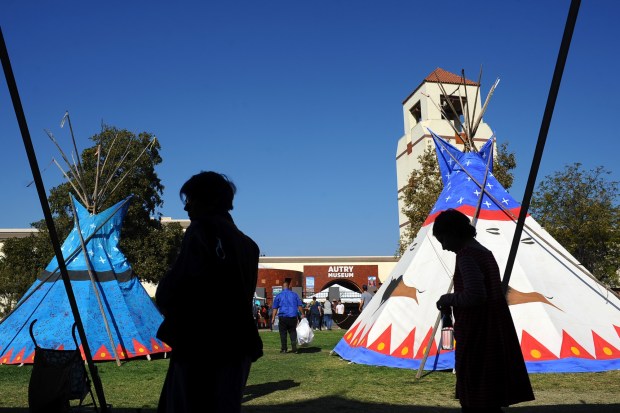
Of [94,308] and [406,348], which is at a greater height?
[94,308]

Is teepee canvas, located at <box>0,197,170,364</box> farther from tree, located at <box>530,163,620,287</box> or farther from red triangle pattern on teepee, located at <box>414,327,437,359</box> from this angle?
tree, located at <box>530,163,620,287</box>

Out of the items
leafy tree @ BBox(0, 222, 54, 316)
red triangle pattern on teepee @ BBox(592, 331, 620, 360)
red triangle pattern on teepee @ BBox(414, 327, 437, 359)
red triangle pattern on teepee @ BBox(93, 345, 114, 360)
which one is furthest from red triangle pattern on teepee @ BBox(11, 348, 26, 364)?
leafy tree @ BBox(0, 222, 54, 316)

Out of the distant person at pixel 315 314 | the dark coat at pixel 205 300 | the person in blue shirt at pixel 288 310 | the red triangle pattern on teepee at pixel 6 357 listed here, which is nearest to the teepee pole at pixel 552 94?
the dark coat at pixel 205 300

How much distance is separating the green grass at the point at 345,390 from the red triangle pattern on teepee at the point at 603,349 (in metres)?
0.29

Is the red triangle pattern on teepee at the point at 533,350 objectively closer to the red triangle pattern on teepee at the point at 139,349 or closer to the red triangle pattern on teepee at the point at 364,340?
the red triangle pattern on teepee at the point at 364,340

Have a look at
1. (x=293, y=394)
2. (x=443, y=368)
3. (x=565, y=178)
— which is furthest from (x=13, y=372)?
(x=565, y=178)

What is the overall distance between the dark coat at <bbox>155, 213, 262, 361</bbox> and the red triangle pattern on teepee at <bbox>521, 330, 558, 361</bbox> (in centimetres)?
566

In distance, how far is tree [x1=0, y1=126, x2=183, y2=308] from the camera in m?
25.6

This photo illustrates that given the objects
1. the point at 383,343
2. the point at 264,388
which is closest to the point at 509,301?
the point at 383,343

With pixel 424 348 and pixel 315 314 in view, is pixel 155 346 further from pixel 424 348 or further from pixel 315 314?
pixel 315 314

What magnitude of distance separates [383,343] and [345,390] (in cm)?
190

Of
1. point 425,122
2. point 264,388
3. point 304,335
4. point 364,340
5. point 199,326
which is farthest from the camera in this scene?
point 425,122

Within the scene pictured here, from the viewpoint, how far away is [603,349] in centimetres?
720

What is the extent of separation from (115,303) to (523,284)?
6961 mm
